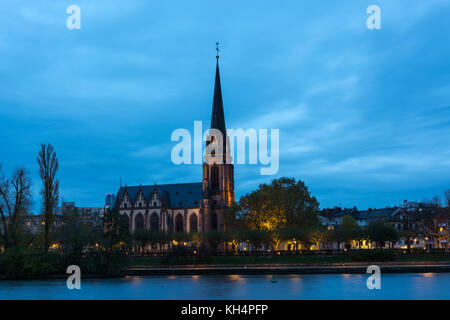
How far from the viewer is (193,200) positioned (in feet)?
438

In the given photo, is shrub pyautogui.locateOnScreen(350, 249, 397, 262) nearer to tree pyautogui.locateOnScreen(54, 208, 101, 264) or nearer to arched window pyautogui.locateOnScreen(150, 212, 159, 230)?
tree pyautogui.locateOnScreen(54, 208, 101, 264)

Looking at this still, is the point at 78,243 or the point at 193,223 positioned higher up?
the point at 78,243

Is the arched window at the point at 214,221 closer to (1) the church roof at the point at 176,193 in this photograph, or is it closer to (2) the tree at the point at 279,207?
(1) the church roof at the point at 176,193

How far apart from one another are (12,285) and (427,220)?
73.3m

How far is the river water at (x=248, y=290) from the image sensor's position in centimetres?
3894

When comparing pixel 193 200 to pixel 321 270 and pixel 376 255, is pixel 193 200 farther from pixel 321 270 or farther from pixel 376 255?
pixel 321 270

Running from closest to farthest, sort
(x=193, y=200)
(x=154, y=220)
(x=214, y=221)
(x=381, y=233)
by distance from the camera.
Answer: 1. (x=381, y=233)
2. (x=214, y=221)
3. (x=154, y=220)
4. (x=193, y=200)

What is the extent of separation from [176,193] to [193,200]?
6.30m

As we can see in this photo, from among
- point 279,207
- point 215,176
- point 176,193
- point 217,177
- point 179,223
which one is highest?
point 215,176

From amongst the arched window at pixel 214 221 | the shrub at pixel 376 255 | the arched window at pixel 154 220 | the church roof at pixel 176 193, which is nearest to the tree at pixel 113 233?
the shrub at pixel 376 255

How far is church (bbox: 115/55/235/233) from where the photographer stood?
126 m

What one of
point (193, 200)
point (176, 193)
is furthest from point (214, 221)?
point (176, 193)

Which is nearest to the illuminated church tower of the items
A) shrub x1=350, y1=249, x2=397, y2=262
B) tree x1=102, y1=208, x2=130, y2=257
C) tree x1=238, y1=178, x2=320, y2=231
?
tree x1=238, y1=178, x2=320, y2=231

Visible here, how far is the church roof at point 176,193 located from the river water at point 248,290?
267ft
